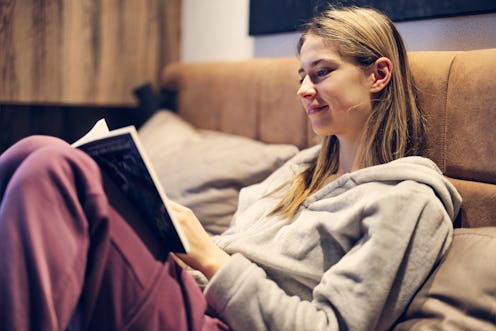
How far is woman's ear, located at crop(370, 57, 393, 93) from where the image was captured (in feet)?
3.83

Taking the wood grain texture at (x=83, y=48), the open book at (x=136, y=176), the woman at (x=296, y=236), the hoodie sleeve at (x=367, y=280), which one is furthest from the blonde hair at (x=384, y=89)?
the wood grain texture at (x=83, y=48)

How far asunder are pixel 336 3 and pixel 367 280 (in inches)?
34.0

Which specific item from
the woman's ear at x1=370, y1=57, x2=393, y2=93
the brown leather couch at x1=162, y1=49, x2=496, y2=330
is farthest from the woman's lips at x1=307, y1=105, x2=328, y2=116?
the brown leather couch at x1=162, y1=49, x2=496, y2=330

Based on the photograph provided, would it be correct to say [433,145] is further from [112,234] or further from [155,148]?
[155,148]

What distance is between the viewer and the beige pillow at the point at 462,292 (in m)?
0.87

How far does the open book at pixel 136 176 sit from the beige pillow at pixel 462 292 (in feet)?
1.32

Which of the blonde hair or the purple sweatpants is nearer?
the purple sweatpants

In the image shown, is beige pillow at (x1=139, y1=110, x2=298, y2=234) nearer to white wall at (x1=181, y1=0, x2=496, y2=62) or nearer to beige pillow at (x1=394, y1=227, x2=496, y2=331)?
white wall at (x1=181, y1=0, x2=496, y2=62)

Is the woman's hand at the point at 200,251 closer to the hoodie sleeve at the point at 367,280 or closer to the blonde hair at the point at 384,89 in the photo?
the hoodie sleeve at the point at 367,280

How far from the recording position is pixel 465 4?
1290 mm

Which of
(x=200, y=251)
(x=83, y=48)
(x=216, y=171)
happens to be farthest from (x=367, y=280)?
(x=83, y=48)

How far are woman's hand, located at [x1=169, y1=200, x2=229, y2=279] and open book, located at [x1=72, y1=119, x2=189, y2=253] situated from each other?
11cm

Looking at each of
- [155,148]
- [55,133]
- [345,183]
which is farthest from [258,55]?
[345,183]

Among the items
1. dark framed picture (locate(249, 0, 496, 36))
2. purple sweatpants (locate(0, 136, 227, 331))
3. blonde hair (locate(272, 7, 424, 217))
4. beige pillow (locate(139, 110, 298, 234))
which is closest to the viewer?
purple sweatpants (locate(0, 136, 227, 331))
